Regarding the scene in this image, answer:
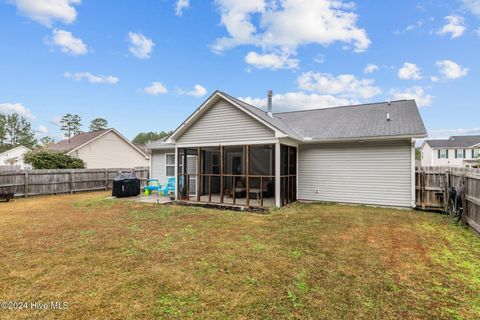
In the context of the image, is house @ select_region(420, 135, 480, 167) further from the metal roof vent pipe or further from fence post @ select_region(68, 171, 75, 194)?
fence post @ select_region(68, 171, 75, 194)

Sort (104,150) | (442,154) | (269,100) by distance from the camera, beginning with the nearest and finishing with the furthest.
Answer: (269,100), (104,150), (442,154)

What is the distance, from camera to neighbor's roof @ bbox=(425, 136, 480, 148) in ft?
114

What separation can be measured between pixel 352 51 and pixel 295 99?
898 cm

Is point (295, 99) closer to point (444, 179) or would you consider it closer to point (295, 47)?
point (295, 47)

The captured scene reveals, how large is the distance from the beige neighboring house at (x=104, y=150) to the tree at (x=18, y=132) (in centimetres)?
3215

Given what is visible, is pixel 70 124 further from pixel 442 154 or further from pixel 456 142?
pixel 456 142

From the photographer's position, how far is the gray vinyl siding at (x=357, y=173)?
9273mm

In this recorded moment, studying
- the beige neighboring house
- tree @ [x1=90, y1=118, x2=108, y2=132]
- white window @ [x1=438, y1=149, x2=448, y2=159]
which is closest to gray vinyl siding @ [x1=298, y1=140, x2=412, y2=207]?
the beige neighboring house

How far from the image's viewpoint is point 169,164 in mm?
14352

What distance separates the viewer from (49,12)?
1162cm

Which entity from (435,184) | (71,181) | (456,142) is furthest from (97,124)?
(456,142)

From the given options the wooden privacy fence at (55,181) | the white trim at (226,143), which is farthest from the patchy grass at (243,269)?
the wooden privacy fence at (55,181)

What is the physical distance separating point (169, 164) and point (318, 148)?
8.36 meters

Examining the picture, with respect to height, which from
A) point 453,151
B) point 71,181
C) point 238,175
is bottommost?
point 71,181
